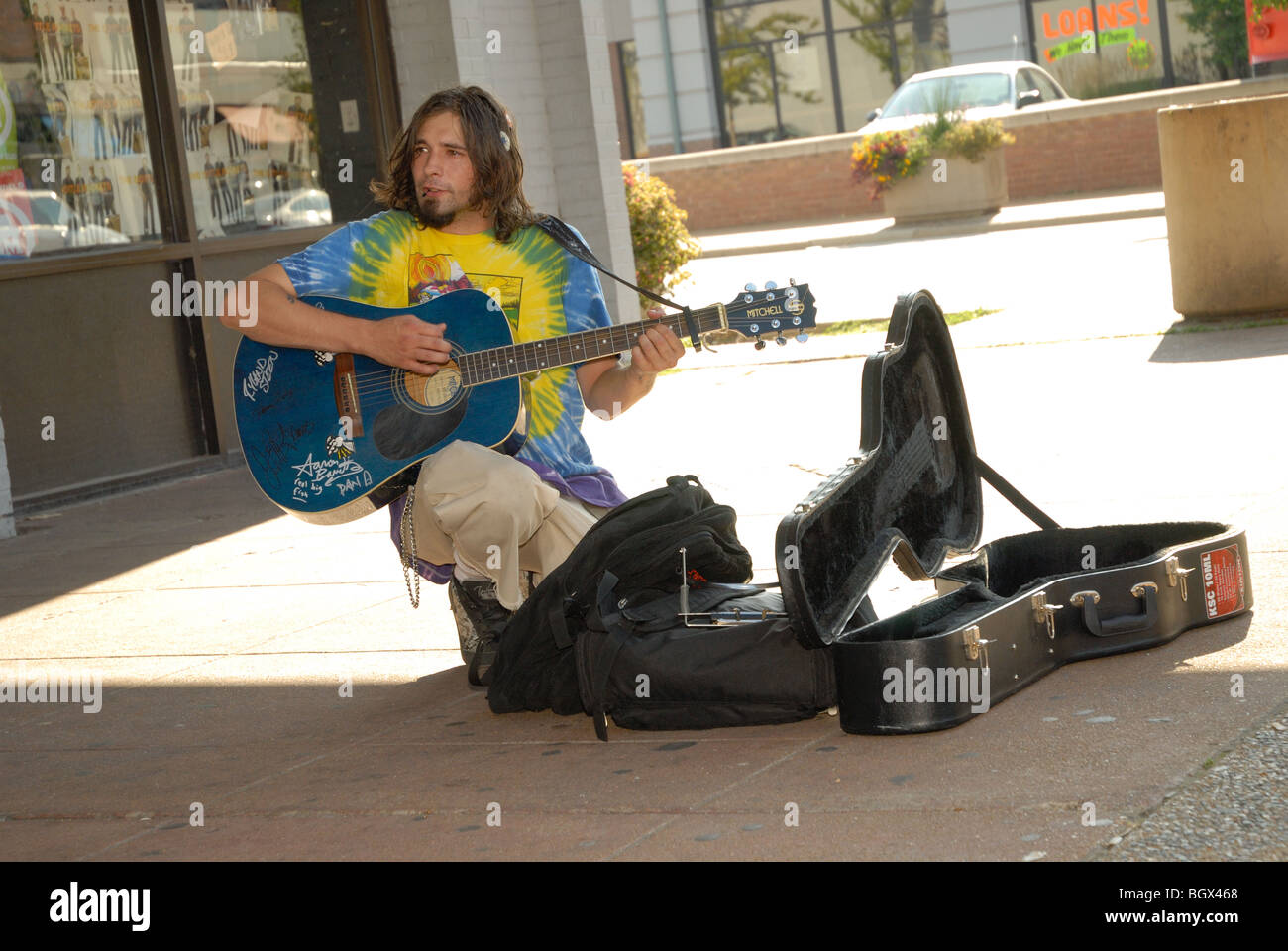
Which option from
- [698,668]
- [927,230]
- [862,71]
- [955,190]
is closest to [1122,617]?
[698,668]

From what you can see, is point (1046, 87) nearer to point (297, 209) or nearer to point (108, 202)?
point (297, 209)

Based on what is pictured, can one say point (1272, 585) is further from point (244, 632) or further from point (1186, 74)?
point (1186, 74)

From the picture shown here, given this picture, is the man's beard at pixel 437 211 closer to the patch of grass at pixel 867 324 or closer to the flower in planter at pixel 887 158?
the patch of grass at pixel 867 324

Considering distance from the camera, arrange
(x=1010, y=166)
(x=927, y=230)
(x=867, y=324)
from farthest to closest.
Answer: (x=1010, y=166)
(x=927, y=230)
(x=867, y=324)

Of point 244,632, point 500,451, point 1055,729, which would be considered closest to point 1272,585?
point 1055,729

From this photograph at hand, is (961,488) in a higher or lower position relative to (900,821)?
higher

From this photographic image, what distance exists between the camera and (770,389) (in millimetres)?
8672

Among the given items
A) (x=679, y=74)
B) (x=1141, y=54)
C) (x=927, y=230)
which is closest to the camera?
(x=927, y=230)

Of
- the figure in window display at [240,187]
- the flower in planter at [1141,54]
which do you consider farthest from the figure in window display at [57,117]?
the flower in planter at [1141,54]

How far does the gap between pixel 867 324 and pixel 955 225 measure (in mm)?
8075

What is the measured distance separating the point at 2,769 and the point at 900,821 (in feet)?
7.57
